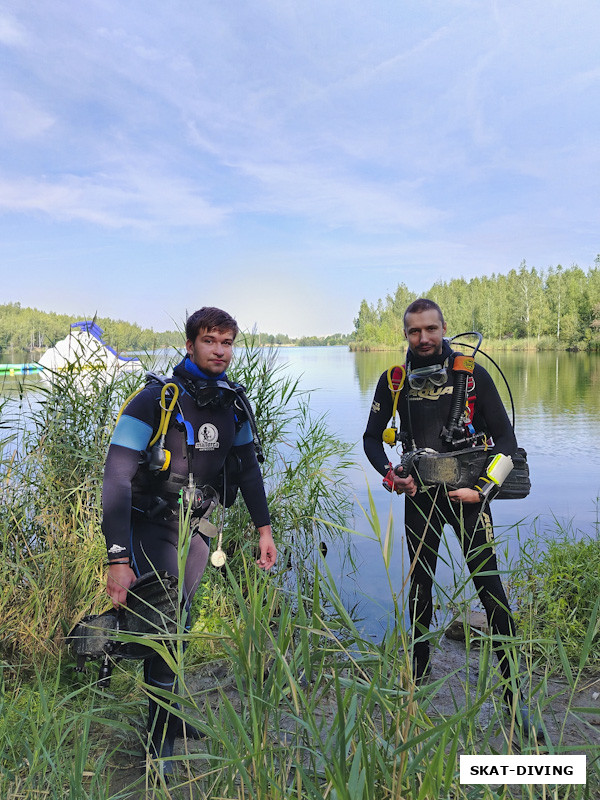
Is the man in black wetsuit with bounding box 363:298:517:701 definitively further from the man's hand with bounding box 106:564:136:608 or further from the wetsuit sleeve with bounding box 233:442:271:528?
the man's hand with bounding box 106:564:136:608

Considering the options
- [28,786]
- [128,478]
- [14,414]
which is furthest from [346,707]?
[14,414]

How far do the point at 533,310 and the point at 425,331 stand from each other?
63199mm

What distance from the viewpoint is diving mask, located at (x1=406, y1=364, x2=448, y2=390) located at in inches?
125

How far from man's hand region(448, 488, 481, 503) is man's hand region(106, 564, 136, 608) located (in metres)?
1.65

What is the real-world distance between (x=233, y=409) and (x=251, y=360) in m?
2.35

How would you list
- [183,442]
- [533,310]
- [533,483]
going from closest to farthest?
[183,442] < [533,483] < [533,310]

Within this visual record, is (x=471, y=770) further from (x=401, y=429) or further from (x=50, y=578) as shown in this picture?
(x=50, y=578)

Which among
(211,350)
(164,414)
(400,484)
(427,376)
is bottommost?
(400,484)

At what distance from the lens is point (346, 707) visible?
1.36m

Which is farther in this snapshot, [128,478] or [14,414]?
[14,414]

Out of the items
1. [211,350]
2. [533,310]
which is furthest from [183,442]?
[533,310]

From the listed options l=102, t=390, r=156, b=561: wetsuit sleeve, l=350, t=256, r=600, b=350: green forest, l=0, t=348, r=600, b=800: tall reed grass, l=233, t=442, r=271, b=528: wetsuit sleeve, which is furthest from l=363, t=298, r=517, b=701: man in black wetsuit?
l=350, t=256, r=600, b=350: green forest

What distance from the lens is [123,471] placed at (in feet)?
8.36

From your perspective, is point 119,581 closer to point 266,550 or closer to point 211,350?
point 266,550
